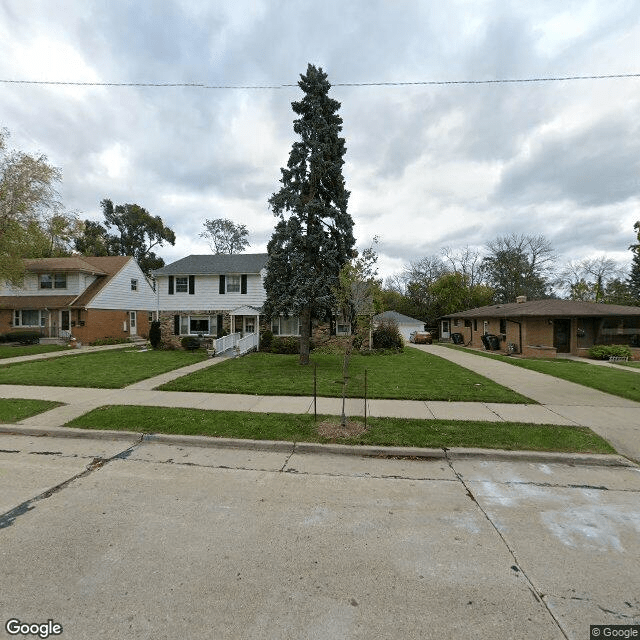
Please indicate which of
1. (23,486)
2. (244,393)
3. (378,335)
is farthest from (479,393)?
(378,335)

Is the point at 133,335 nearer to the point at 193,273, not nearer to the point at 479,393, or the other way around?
the point at 193,273

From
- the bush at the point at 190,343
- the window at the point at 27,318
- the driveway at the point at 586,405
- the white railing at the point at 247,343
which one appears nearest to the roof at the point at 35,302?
the window at the point at 27,318

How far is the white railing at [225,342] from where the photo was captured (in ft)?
60.9

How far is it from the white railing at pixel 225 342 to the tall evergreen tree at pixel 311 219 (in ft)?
15.9

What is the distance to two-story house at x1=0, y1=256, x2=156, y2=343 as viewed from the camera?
2466 cm

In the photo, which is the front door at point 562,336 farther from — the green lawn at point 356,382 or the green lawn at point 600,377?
the green lawn at point 356,382

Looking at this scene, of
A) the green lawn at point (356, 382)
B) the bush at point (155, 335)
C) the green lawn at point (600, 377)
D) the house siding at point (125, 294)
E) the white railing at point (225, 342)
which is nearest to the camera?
the green lawn at point (356, 382)

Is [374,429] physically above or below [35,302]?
below

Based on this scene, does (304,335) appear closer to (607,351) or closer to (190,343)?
(190,343)

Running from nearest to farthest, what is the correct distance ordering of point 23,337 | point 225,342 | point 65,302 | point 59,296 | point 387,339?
point 225,342, point 387,339, point 23,337, point 65,302, point 59,296

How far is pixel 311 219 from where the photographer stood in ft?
48.5

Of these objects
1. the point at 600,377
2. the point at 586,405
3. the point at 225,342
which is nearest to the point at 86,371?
the point at 225,342

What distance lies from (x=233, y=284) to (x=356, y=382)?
1367 cm

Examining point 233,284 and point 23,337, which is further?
point 23,337
